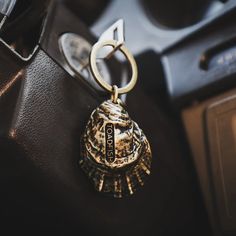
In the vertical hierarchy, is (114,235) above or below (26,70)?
below

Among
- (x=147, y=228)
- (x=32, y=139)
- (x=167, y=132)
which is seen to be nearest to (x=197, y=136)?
(x=167, y=132)

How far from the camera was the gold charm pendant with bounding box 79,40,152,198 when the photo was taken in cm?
43

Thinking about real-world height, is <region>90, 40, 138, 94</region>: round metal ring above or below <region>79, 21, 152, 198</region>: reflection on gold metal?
above

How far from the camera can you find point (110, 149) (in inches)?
16.9

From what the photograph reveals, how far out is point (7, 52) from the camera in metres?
0.42

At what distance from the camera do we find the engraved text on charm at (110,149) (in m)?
0.43

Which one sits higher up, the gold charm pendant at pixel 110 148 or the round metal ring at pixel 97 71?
Answer: the round metal ring at pixel 97 71

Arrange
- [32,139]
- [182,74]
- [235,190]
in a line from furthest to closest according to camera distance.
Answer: [182,74] < [235,190] < [32,139]

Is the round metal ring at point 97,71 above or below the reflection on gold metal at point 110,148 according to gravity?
above

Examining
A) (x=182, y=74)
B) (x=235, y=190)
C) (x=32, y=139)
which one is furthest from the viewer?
(x=182, y=74)

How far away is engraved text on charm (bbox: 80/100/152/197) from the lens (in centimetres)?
43

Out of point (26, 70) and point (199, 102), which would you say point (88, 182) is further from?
point (199, 102)

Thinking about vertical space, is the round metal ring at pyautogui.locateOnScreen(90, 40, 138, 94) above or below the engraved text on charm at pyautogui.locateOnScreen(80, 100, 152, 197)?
above

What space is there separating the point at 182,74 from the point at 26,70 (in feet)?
1.04
